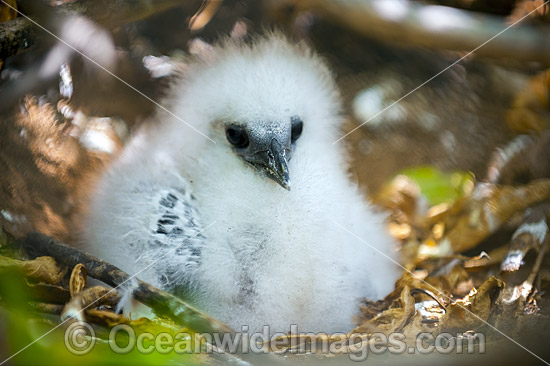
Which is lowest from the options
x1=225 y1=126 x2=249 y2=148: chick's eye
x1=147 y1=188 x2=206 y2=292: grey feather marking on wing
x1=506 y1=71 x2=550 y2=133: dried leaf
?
x1=147 y1=188 x2=206 y2=292: grey feather marking on wing

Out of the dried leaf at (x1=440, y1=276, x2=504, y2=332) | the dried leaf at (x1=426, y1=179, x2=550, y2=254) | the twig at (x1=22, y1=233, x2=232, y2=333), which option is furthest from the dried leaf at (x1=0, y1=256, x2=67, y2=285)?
the dried leaf at (x1=426, y1=179, x2=550, y2=254)

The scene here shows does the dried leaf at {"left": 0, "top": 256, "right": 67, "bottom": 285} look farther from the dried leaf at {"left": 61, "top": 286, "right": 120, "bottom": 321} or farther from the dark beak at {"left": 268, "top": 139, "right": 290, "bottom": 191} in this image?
the dark beak at {"left": 268, "top": 139, "right": 290, "bottom": 191}

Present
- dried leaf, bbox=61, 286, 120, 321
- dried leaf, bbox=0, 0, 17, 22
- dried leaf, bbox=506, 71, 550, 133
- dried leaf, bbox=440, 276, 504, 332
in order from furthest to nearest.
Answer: dried leaf, bbox=506, 71, 550, 133 < dried leaf, bbox=0, 0, 17, 22 < dried leaf, bbox=440, 276, 504, 332 < dried leaf, bbox=61, 286, 120, 321

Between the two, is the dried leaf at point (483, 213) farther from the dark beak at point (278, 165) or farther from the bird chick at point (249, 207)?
the dark beak at point (278, 165)

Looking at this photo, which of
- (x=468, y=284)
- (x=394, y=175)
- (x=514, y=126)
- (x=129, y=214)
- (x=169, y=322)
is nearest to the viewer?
(x=169, y=322)

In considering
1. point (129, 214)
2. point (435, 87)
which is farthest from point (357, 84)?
point (129, 214)

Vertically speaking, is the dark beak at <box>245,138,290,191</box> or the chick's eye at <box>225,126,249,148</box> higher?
the chick's eye at <box>225,126,249,148</box>

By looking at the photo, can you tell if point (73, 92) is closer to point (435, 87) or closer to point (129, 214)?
point (129, 214)

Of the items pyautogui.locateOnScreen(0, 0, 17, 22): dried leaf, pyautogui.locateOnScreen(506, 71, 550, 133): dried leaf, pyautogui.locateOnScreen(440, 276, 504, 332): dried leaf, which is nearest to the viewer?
pyautogui.locateOnScreen(440, 276, 504, 332): dried leaf

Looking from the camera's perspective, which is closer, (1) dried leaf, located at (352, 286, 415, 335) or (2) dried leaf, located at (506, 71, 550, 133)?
(1) dried leaf, located at (352, 286, 415, 335)
